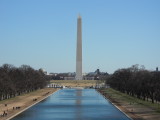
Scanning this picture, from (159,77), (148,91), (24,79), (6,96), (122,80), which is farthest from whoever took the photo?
(122,80)

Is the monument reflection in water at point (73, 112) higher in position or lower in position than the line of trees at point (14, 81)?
lower

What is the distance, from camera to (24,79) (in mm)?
104188

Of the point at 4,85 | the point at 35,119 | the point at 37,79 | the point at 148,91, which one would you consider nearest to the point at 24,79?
the point at 37,79

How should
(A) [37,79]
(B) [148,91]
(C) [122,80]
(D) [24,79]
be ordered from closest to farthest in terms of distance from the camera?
1. (B) [148,91]
2. (D) [24,79]
3. (C) [122,80]
4. (A) [37,79]

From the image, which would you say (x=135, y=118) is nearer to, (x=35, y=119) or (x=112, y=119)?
(x=112, y=119)

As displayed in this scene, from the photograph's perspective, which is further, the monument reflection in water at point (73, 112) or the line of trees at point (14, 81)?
the line of trees at point (14, 81)

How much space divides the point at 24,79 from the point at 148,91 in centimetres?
4301

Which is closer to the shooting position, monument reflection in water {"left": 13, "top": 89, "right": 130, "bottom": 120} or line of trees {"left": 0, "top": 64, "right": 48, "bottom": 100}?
monument reflection in water {"left": 13, "top": 89, "right": 130, "bottom": 120}

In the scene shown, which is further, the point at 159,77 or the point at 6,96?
the point at 6,96

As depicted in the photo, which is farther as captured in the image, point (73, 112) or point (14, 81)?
point (14, 81)

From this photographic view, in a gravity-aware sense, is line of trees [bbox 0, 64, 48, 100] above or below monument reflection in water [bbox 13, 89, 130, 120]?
above

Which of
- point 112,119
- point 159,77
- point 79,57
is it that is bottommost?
point 112,119

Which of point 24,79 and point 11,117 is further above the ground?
point 24,79

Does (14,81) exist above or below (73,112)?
above
